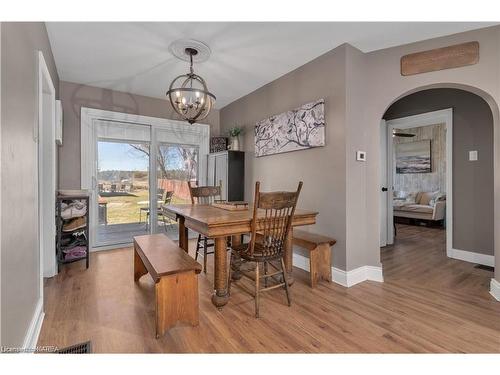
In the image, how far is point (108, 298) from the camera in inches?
89.8

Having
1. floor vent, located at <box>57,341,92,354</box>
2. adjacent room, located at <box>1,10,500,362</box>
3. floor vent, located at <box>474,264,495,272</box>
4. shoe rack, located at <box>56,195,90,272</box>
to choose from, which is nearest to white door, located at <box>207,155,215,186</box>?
adjacent room, located at <box>1,10,500,362</box>

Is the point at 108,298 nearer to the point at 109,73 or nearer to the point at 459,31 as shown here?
the point at 109,73

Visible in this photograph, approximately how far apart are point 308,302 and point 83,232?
2992mm

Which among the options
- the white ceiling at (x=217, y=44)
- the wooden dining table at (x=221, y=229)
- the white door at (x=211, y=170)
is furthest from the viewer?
the white door at (x=211, y=170)

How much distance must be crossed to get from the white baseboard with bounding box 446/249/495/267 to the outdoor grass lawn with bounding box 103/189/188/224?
4.82 metres

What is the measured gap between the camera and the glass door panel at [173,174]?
14.8 feet

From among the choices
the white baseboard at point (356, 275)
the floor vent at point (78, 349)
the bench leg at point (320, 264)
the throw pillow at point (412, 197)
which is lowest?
the floor vent at point (78, 349)

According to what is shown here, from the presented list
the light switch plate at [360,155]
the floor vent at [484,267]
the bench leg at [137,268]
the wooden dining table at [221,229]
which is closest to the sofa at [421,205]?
the floor vent at [484,267]

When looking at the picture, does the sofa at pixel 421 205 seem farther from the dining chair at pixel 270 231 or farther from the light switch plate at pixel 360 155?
the dining chair at pixel 270 231

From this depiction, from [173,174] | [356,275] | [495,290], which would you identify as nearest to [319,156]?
[356,275]

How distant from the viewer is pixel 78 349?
1544 millimetres

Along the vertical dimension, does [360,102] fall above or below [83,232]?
above

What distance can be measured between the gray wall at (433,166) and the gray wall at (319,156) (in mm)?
4185
